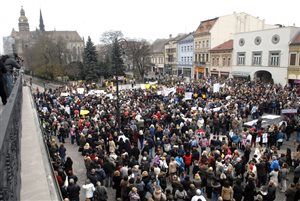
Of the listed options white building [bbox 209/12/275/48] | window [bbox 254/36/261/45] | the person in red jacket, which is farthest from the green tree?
the person in red jacket

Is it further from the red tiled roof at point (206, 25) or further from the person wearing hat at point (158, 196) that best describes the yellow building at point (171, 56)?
the person wearing hat at point (158, 196)

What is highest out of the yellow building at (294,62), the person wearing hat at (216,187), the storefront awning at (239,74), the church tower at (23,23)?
the church tower at (23,23)

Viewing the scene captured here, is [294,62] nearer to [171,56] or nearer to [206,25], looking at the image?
[206,25]

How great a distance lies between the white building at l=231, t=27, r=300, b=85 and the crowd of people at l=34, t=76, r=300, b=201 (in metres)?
14.8

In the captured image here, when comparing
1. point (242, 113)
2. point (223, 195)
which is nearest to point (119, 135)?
point (223, 195)

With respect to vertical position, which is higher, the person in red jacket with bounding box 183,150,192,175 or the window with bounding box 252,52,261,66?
the window with bounding box 252,52,261,66

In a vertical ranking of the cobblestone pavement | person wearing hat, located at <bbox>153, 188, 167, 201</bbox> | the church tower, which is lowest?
the cobblestone pavement

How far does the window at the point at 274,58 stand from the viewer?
40.0 metres

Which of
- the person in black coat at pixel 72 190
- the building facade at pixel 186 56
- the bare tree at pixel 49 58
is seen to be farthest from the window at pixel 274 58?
the bare tree at pixel 49 58

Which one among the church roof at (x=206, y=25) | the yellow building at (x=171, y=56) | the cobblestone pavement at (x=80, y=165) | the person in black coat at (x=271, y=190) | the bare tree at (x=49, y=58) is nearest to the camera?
the person in black coat at (x=271, y=190)

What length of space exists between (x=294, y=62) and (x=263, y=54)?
547 centimetres

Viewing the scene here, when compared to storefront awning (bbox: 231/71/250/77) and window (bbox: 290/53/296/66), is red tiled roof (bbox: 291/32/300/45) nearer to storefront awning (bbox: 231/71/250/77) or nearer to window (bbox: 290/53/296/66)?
window (bbox: 290/53/296/66)

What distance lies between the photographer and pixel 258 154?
43.1 feet

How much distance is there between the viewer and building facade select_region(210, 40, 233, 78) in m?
49.8
